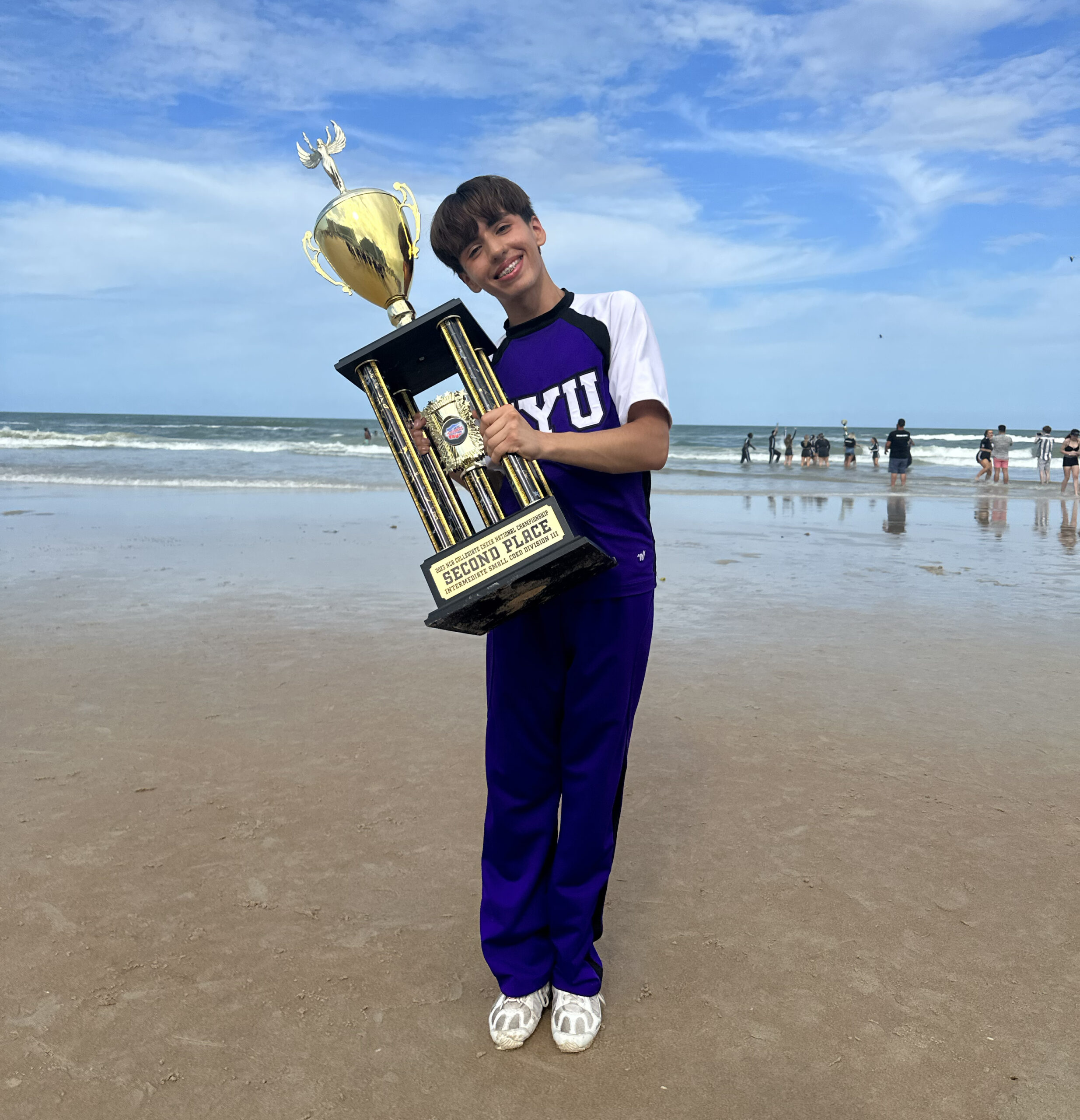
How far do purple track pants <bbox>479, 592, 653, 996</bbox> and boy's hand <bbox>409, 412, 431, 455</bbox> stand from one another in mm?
492

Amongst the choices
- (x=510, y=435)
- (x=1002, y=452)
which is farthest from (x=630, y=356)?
(x=1002, y=452)

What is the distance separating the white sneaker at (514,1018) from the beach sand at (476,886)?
40 millimetres

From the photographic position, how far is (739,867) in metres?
3.14

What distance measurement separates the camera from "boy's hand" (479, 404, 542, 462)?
82.8 inches

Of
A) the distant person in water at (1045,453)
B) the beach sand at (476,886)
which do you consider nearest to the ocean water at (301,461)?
the distant person in water at (1045,453)

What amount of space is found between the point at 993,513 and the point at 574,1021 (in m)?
15.6

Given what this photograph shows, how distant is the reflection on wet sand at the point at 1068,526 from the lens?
1148cm

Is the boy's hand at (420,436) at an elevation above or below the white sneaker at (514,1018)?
above

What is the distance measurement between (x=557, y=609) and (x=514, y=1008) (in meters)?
0.98

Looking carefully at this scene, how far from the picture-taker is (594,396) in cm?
228

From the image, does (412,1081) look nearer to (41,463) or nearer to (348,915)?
(348,915)

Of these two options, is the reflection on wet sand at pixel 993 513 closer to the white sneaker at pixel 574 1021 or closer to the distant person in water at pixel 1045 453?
the distant person in water at pixel 1045 453

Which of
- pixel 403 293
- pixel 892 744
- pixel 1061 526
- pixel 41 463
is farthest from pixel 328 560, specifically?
pixel 41 463

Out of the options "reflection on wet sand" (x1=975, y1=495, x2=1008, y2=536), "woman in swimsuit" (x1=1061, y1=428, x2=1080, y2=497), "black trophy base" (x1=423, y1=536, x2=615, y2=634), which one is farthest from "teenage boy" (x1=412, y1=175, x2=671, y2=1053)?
"woman in swimsuit" (x1=1061, y1=428, x2=1080, y2=497)
